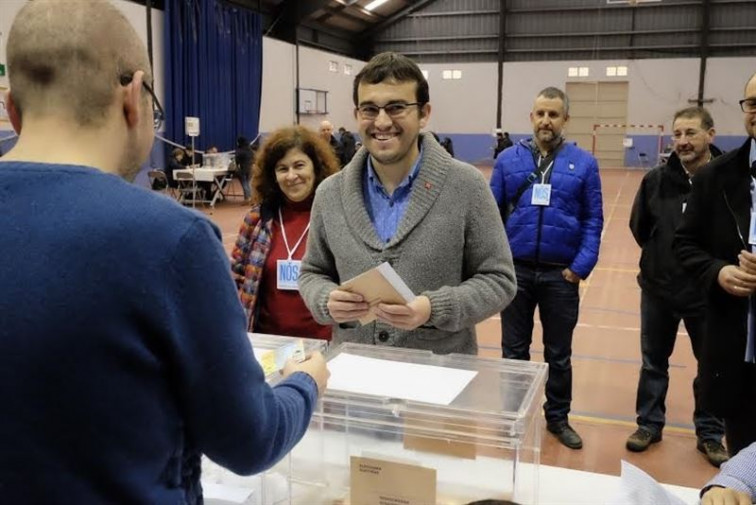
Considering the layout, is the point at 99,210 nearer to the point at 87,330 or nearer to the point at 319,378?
the point at 87,330

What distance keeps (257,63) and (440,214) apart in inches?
581

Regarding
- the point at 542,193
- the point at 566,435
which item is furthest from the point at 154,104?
the point at 566,435

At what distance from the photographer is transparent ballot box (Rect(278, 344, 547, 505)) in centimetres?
110

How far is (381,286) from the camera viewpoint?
143 centimetres

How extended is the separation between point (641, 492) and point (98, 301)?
0.87 m

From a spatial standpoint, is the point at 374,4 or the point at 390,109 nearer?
the point at 390,109

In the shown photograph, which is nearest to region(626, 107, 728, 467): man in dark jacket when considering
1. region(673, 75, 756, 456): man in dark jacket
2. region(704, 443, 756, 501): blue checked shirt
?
region(673, 75, 756, 456): man in dark jacket

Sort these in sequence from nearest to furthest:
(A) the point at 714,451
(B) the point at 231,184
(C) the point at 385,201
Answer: (C) the point at 385,201, (A) the point at 714,451, (B) the point at 231,184

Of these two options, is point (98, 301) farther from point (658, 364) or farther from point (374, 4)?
point (374, 4)

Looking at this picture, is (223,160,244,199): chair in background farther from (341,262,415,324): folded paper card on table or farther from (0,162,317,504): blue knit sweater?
(0,162,317,504): blue knit sweater

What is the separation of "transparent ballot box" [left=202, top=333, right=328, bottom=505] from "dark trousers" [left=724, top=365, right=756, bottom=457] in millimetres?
1323

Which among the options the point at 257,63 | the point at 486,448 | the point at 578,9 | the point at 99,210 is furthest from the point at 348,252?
the point at 578,9

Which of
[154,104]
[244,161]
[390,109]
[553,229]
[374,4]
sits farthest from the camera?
[374,4]

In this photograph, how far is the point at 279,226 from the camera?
2564 millimetres
